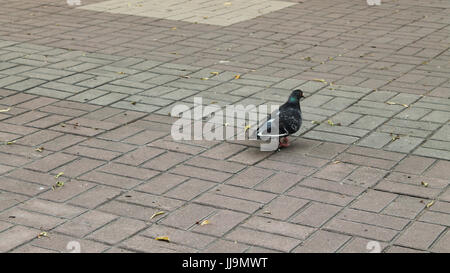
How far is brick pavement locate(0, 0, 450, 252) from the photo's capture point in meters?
4.97

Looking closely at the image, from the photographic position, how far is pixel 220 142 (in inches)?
258

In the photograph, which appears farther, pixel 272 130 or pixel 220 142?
pixel 220 142

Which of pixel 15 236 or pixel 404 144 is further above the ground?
pixel 15 236

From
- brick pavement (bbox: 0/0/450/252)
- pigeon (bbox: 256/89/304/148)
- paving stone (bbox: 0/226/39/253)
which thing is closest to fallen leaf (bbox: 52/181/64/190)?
brick pavement (bbox: 0/0/450/252)

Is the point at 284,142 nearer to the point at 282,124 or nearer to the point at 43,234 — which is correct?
the point at 282,124

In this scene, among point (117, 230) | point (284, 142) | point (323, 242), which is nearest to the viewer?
point (323, 242)

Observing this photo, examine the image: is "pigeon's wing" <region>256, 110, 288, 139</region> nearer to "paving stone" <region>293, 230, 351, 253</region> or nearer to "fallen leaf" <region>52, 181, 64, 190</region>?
"paving stone" <region>293, 230, 351, 253</region>

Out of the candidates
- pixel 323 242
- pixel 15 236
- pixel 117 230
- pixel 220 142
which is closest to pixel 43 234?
pixel 15 236

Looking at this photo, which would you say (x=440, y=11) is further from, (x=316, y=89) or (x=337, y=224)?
(x=337, y=224)

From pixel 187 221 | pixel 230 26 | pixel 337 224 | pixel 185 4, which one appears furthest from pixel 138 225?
pixel 185 4

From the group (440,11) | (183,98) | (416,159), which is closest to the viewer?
(416,159)

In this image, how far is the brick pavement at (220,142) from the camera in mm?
4969

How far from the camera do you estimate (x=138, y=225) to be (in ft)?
16.4
